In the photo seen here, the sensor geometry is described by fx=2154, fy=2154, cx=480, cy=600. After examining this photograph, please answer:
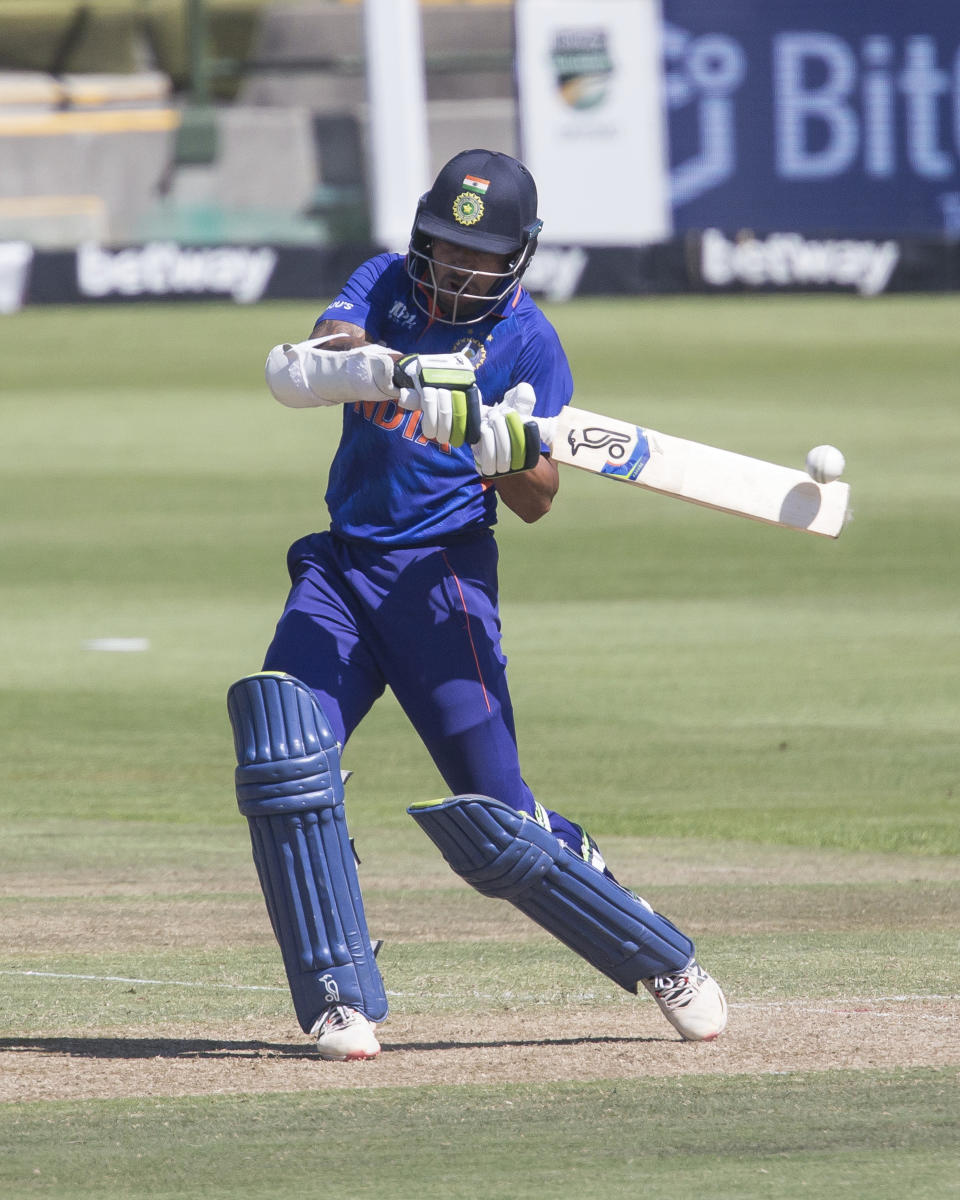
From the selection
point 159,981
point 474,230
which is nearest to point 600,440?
point 474,230

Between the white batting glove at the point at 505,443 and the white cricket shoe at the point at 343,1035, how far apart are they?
115 centimetres

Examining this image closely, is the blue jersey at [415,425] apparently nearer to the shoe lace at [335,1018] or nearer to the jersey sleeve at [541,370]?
the jersey sleeve at [541,370]

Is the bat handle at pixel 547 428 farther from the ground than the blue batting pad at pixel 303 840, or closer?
farther from the ground

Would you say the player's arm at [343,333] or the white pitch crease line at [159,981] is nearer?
the player's arm at [343,333]

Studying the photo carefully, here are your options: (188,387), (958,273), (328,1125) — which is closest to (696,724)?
(328,1125)

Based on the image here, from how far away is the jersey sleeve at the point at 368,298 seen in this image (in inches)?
186

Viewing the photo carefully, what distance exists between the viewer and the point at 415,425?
4664 millimetres

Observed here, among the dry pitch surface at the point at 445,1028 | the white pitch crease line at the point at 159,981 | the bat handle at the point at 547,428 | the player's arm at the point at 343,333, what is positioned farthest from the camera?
the white pitch crease line at the point at 159,981

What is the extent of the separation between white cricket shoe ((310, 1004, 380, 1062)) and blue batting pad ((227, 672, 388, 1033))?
18 millimetres

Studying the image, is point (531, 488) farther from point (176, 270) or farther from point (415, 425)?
point (176, 270)

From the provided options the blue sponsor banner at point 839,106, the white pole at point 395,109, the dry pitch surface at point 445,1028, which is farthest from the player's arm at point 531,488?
the white pole at point 395,109

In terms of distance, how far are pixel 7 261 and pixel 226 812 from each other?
19.1 metres

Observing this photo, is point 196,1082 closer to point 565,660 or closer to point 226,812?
point 226,812

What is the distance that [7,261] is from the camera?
25797mm
